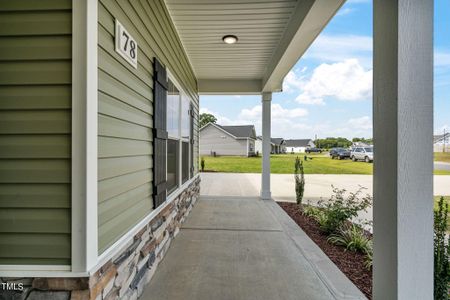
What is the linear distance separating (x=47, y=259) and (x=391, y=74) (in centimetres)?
236

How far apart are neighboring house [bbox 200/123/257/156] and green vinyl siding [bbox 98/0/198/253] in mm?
25809

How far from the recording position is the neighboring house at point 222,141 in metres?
28.6

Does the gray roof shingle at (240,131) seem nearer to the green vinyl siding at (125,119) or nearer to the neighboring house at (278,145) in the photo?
the neighboring house at (278,145)

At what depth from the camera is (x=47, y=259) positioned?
4.43 ft

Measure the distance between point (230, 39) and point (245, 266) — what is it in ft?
11.0

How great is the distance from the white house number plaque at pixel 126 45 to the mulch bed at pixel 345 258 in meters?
3.02

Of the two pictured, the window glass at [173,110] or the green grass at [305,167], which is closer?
the window glass at [173,110]

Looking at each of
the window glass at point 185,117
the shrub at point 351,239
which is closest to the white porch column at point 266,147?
the window glass at point 185,117

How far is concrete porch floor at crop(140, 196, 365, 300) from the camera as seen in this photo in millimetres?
2230

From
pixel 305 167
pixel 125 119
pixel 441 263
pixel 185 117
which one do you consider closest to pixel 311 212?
pixel 441 263

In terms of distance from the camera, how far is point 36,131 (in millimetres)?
1348

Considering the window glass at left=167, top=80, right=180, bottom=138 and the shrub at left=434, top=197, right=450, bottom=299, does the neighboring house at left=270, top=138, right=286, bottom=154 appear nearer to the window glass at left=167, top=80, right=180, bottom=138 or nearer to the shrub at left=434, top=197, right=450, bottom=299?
the window glass at left=167, top=80, right=180, bottom=138

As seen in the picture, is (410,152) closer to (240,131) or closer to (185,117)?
(185,117)

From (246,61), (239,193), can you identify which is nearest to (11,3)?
(246,61)
